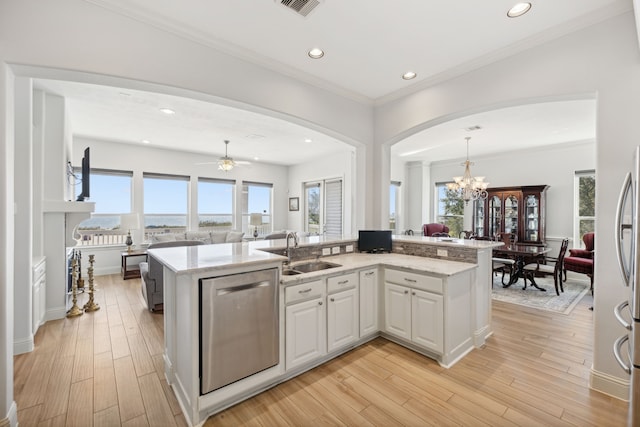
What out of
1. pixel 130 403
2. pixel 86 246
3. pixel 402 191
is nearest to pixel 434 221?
pixel 402 191

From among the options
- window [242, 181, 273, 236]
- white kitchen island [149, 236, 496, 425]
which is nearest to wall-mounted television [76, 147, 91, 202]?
white kitchen island [149, 236, 496, 425]

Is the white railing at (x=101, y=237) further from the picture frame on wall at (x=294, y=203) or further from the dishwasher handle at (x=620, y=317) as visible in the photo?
the dishwasher handle at (x=620, y=317)

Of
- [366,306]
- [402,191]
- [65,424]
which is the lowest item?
[65,424]

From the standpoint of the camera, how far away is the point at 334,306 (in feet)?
8.59

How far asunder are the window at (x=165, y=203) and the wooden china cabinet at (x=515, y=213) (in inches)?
306

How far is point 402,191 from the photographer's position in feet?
27.6

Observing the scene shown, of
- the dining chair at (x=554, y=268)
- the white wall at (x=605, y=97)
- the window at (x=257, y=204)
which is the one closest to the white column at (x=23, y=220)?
the white wall at (x=605, y=97)

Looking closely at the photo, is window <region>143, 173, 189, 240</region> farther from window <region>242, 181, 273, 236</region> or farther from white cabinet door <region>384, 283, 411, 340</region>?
white cabinet door <region>384, 283, 411, 340</region>

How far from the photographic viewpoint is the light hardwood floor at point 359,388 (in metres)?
1.92

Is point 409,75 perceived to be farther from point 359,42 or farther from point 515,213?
point 515,213

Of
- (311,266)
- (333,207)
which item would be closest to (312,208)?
(333,207)

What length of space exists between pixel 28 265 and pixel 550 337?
→ 575 cm

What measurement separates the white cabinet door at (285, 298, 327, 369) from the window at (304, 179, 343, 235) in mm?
5103

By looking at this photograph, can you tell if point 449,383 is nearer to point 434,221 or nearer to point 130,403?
point 130,403
